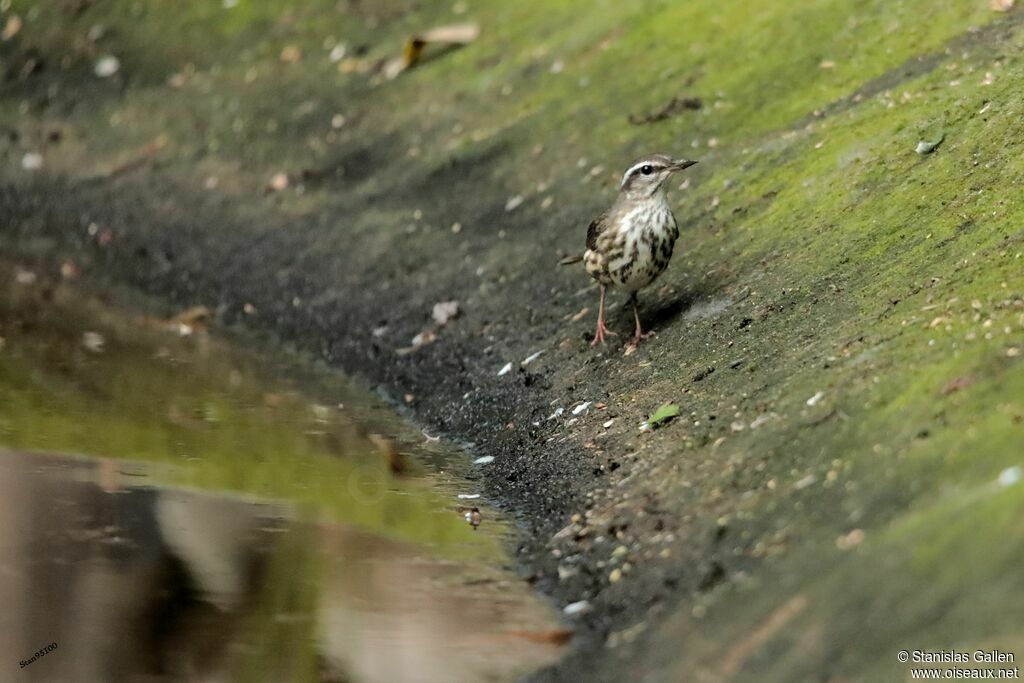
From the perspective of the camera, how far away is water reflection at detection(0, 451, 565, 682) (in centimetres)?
619

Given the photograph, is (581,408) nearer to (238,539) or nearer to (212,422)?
(238,539)

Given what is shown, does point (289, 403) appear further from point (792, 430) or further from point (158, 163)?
point (158, 163)

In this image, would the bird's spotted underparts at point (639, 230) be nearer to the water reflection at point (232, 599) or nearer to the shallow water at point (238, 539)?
the shallow water at point (238, 539)

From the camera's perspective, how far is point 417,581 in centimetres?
708

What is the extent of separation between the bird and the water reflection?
8.04 ft

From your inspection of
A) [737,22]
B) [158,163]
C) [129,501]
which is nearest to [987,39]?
[737,22]

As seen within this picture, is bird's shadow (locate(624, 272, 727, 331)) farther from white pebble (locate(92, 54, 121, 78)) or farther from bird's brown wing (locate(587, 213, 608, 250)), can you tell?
white pebble (locate(92, 54, 121, 78))

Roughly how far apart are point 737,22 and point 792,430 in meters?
7.33

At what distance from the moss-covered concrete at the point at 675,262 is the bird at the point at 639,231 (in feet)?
1.38

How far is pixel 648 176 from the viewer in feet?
30.5

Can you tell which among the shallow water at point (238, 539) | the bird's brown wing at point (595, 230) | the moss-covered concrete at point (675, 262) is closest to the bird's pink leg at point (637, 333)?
the moss-covered concrete at point (675, 262)

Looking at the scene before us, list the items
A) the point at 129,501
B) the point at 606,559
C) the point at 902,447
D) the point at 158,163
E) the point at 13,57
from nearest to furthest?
the point at 902,447, the point at 606,559, the point at 129,501, the point at 158,163, the point at 13,57

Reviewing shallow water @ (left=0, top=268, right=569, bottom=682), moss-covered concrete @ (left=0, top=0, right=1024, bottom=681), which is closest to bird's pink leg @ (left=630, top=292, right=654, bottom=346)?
moss-covered concrete @ (left=0, top=0, right=1024, bottom=681)

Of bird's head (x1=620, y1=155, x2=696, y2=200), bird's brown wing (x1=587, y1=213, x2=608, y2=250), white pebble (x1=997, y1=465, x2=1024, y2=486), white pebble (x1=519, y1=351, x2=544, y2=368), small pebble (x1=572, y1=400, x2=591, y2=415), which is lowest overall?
white pebble (x1=519, y1=351, x2=544, y2=368)
